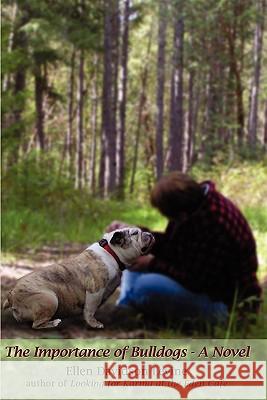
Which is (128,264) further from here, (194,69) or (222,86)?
(194,69)

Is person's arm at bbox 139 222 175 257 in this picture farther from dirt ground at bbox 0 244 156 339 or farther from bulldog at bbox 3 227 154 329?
bulldog at bbox 3 227 154 329

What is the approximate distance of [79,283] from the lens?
13.8 inches

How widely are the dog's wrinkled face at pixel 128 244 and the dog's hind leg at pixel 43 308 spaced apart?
0.06 metres

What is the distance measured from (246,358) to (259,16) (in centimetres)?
123

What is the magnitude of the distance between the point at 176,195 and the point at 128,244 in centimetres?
21

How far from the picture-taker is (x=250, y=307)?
2.46m

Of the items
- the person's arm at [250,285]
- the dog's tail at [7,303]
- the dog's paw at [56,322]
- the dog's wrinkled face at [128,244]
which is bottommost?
the person's arm at [250,285]

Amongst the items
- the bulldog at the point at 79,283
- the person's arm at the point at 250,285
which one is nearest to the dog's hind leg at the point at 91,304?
the bulldog at the point at 79,283

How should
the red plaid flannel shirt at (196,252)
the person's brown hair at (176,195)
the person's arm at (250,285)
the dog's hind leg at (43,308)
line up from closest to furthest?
the dog's hind leg at (43,308) < the person's brown hair at (176,195) < the red plaid flannel shirt at (196,252) < the person's arm at (250,285)

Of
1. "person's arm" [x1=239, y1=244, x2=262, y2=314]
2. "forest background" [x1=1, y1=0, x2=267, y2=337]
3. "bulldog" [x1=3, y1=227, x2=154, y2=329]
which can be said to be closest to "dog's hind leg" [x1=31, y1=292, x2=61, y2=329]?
"bulldog" [x1=3, y1=227, x2=154, y2=329]

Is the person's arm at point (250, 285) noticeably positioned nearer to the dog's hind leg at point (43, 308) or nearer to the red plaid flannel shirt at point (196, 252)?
the red plaid flannel shirt at point (196, 252)

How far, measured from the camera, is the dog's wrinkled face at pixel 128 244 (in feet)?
1.22

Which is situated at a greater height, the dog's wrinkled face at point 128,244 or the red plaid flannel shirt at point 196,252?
the dog's wrinkled face at point 128,244

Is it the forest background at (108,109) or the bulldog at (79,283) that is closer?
the bulldog at (79,283)
